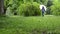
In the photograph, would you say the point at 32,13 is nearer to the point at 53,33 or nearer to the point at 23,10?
the point at 23,10

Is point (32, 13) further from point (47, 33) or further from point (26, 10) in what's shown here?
point (47, 33)

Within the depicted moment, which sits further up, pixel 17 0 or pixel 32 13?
pixel 17 0

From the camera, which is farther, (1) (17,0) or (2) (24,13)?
(2) (24,13)

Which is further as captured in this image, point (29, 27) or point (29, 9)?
point (29, 9)

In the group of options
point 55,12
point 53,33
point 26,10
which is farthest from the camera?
point 55,12

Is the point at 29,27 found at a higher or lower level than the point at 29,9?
lower

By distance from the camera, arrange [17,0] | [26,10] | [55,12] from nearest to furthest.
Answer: [17,0] < [26,10] < [55,12]

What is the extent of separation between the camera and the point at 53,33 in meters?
8.38

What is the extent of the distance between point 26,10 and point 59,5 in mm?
5962

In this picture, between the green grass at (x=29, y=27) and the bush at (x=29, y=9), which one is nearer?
the green grass at (x=29, y=27)

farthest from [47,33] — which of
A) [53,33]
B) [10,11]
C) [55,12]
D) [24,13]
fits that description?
[10,11]

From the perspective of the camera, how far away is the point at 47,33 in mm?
8391

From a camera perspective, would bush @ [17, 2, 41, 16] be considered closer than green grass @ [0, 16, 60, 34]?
No

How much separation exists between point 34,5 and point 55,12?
4502 mm
